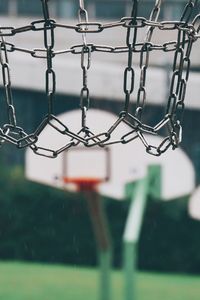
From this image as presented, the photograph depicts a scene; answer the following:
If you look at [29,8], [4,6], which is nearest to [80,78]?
[29,8]

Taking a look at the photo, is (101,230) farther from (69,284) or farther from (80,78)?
(80,78)

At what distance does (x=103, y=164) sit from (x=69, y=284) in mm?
2528

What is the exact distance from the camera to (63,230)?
712 centimetres

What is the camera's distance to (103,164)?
3270 millimetres

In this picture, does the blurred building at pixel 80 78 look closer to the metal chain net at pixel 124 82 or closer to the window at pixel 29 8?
the window at pixel 29 8

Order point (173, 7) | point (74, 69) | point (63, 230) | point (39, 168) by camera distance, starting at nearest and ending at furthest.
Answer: point (39, 168), point (173, 7), point (74, 69), point (63, 230)

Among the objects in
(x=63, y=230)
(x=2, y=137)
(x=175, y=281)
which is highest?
(x=63, y=230)

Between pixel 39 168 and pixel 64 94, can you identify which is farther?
pixel 64 94

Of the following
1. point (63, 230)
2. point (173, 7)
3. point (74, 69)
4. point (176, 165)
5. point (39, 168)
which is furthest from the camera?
point (63, 230)

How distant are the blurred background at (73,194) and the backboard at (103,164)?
2.00 metres

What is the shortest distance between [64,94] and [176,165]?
271cm

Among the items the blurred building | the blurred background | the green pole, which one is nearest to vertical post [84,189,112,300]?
the green pole

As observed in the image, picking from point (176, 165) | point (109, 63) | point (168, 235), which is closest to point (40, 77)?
point (109, 63)

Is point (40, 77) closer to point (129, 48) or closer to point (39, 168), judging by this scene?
point (39, 168)
